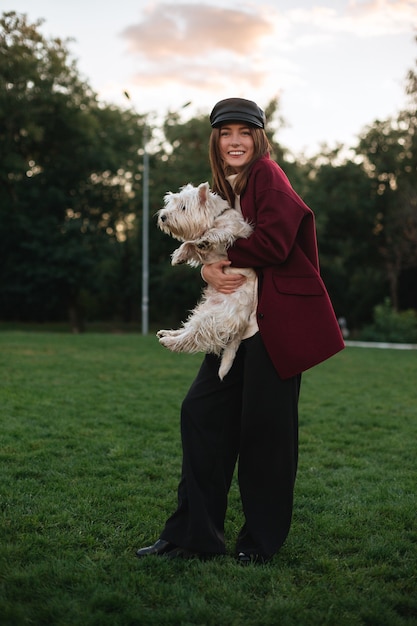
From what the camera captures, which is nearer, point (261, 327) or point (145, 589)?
point (145, 589)

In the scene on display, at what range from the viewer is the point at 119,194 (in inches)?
1479

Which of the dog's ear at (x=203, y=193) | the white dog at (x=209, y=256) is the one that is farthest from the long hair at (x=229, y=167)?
the dog's ear at (x=203, y=193)

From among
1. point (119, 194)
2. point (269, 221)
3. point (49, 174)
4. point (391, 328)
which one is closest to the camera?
point (269, 221)

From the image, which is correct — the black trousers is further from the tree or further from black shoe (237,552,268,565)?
the tree

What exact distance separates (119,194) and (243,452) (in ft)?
115

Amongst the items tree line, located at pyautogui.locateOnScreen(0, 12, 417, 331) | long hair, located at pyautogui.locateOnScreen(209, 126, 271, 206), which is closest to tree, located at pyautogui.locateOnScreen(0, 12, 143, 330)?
tree line, located at pyautogui.locateOnScreen(0, 12, 417, 331)

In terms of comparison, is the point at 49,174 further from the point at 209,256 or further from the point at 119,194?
the point at 209,256

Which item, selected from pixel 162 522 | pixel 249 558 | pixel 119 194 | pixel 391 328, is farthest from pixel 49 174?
pixel 249 558

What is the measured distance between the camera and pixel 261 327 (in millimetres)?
3545

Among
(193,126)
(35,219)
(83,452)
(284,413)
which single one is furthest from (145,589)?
(193,126)

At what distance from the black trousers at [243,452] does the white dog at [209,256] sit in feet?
0.54

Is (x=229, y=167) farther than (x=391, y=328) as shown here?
No

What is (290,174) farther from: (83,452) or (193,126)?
(83,452)

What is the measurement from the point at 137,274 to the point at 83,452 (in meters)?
33.9
